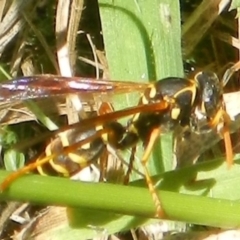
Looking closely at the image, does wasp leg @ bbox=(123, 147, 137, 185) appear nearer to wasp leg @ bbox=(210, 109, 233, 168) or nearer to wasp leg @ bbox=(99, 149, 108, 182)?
wasp leg @ bbox=(99, 149, 108, 182)

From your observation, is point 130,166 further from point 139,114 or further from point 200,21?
point 200,21

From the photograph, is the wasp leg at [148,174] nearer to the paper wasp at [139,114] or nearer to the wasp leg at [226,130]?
the paper wasp at [139,114]

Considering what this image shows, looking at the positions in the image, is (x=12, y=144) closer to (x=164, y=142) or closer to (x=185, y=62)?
(x=164, y=142)

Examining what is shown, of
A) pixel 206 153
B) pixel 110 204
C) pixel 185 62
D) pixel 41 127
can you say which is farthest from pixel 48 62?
pixel 110 204

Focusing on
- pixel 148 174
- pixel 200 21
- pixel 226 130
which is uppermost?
pixel 200 21

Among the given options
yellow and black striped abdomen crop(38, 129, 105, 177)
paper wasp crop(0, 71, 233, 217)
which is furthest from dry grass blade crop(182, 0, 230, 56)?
yellow and black striped abdomen crop(38, 129, 105, 177)

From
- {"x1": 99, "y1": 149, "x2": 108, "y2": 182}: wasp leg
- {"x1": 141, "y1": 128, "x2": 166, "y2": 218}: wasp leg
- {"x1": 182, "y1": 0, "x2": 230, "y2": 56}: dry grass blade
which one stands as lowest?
{"x1": 141, "y1": 128, "x2": 166, "y2": 218}: wasp leg

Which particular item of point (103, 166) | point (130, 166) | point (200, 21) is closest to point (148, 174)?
point (130, 166)

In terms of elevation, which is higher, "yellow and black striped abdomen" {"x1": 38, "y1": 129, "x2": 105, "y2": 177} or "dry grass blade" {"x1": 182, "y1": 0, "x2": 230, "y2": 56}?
"dry grass blade" {"x1": 182, "y1": 0, "x2": 230, "y2": 56}
